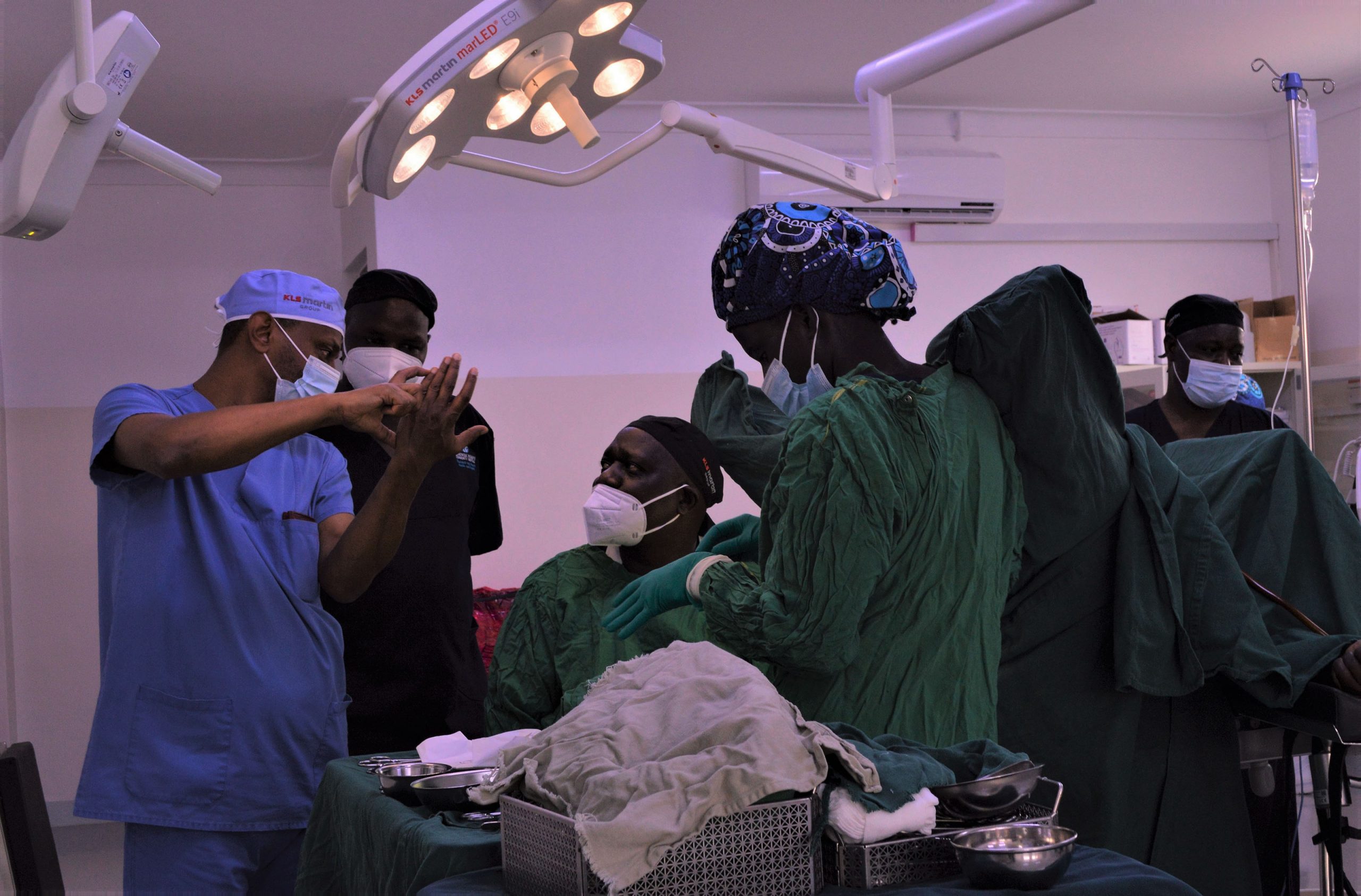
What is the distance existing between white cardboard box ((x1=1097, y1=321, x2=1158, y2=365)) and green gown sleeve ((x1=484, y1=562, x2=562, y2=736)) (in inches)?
151

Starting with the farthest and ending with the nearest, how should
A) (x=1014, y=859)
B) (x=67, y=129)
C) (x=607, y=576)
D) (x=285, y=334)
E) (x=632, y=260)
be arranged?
(x=632, y=260) < (x=607, y=576) < (x=285, y=334) < (x=67, y=129) < (x=1014, y=859)

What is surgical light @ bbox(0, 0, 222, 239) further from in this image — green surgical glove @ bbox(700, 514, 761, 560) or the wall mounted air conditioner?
the wall mounted air conditioner

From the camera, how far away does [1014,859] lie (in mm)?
1114

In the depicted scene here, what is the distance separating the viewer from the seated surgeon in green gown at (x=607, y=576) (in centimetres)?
229

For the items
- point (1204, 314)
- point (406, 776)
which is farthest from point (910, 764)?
point (1204, 314)

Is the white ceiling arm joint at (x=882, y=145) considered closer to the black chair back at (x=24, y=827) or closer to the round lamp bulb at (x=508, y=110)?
the round lamp bulb at (x=508, y=110)

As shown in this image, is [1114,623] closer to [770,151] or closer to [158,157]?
[770,151]

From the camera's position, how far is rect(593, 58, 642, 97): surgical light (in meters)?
1.96

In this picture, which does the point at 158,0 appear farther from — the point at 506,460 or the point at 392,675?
the point at 392,675

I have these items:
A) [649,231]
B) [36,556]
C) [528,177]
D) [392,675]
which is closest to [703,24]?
[649,231]

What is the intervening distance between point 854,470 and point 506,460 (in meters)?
4.08

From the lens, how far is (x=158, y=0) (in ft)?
13.7

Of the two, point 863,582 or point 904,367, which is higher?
point 904,367

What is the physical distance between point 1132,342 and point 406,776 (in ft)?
15.4
